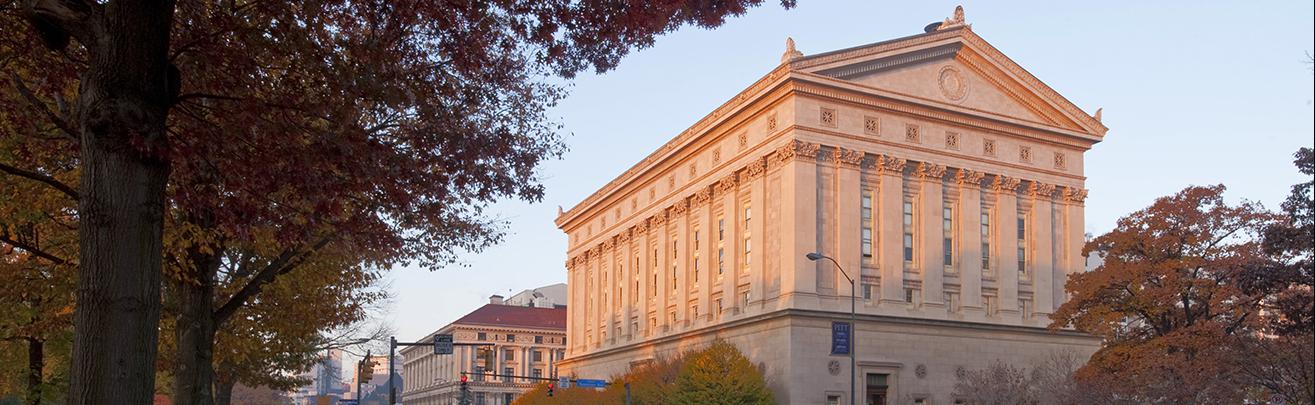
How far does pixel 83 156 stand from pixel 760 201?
63.0 meters

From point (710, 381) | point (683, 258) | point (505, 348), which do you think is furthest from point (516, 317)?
point (710, 381)

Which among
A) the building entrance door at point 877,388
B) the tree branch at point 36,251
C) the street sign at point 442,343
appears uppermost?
the tree branch at point 36,251

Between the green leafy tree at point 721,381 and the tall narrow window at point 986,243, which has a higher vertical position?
the tall narrow window at point 986,243

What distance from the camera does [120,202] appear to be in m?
11.7

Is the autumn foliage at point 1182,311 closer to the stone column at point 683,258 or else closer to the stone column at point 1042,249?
the stone column at point 1042,249

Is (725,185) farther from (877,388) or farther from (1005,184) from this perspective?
(1005,184)

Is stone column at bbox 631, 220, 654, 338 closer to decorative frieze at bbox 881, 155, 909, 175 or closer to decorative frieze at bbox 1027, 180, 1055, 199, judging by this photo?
decorative frieze at bbox 881, 155, 909, 175

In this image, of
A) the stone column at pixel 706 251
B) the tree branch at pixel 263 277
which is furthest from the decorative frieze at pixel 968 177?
the tree branch at pixel 263 277

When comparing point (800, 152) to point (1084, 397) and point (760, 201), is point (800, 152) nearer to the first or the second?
point (760, 201)

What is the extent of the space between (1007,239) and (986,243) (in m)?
1.44

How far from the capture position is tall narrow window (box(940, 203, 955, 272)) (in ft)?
249

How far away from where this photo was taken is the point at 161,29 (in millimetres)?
12133

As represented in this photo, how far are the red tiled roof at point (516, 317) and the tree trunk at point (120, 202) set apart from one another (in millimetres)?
146722

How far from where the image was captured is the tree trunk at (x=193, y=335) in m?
23.4
